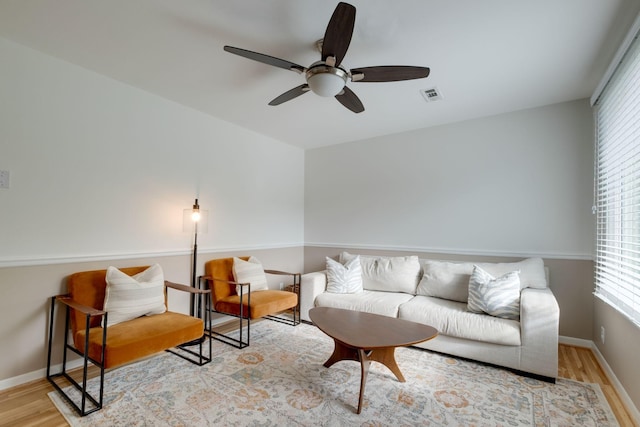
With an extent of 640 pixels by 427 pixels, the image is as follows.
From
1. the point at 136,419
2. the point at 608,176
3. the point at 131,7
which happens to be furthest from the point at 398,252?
the point at 131,7

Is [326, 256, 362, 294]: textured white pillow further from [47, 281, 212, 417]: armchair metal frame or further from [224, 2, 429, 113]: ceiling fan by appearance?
[224, 2, 429, 113]: ceiling fan

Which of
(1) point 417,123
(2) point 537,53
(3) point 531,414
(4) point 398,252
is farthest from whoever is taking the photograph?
(4) point 398,252

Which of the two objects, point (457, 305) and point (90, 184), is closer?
point (90, 184)

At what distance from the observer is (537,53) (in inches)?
91.4

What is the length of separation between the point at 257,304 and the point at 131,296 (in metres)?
1.11

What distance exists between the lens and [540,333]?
8.03 ft

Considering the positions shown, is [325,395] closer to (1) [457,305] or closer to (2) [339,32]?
(1) [457,305]

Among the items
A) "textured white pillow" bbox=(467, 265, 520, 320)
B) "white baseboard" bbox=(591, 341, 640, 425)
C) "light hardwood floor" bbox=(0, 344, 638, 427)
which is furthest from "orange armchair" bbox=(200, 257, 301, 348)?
"white baseboard" bbox=(591, 341, 640, 425)

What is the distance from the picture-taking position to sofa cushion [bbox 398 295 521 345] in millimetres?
2557

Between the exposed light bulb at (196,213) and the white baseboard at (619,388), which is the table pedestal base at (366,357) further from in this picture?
the exposed light bulb at (196,213)

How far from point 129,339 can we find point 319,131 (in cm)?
314

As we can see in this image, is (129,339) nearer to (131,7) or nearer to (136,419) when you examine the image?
(136,419)

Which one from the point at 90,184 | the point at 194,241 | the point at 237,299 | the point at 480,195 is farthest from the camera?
the point at 480,195

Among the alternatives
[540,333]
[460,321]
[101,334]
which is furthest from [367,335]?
[101,334]
